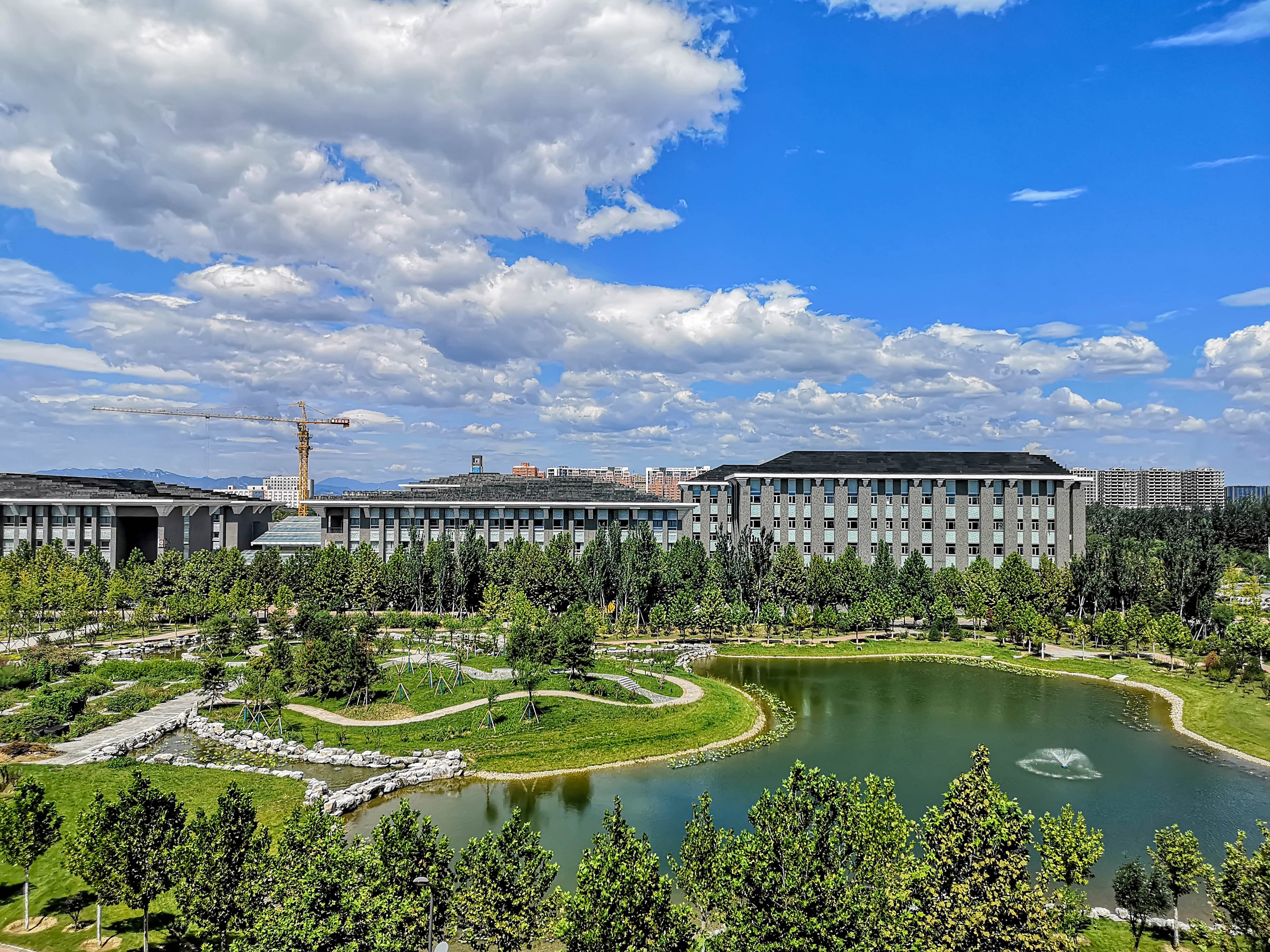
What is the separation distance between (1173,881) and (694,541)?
174ft

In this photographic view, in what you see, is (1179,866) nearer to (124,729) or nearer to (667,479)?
(124,729)

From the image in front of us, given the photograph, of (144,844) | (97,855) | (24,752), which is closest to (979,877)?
(144,844)

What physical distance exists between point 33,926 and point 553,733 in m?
18.8

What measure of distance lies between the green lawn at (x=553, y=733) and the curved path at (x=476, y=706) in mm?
370

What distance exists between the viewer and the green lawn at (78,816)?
661 inches

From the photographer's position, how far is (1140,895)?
17141 mm

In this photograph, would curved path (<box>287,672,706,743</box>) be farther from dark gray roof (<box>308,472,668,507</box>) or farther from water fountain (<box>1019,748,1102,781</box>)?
dark gray roof (<box>308,472,668,507</box>)

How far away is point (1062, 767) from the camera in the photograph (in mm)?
29219

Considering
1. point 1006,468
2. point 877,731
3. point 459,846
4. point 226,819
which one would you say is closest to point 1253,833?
point 877,731

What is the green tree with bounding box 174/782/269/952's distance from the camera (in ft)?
47.2

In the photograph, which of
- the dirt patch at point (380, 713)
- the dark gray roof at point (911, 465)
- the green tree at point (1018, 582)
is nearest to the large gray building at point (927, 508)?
the dark gray roof at point (911, 465)

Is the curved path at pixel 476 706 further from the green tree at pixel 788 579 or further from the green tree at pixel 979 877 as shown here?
the green tree at pixel 788 579

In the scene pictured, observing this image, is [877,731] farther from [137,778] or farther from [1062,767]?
[137,778]

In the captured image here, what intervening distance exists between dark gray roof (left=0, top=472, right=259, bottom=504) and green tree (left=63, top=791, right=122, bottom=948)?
7207cm
